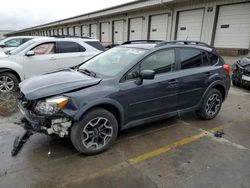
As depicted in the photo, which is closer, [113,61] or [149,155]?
[149,155]

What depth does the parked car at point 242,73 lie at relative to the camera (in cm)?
738

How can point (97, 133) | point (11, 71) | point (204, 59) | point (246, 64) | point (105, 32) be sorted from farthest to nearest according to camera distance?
point (105, 32) < point (246, 64) < point (11, 71) < point (204, 59) < point (97, 133)

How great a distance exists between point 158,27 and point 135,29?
9.11 ft


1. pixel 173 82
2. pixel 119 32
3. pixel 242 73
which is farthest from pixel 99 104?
pixel 119 32

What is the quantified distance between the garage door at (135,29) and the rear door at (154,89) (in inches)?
559

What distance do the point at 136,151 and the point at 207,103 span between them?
81.5 inches

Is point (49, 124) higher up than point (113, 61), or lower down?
lower down

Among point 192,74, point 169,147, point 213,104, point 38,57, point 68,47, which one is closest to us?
point 169,147

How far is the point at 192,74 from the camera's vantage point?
4066 millimetres

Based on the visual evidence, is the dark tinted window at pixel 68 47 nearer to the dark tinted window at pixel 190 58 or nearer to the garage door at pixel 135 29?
the dark tinted window at pixel 190 58

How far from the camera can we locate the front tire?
2943mm

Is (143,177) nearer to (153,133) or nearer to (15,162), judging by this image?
(153,133)

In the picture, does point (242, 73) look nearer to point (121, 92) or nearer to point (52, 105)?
point (121, 92)

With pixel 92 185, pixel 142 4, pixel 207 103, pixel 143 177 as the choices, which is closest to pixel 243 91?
pixel 207 103
